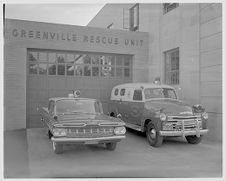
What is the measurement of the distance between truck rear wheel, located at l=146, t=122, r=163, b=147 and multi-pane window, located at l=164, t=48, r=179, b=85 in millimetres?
3588

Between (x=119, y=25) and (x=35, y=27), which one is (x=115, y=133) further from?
(x=119, y=25)

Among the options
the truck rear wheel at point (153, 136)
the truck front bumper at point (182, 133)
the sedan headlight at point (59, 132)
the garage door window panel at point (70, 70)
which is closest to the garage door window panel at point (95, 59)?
the garage door window panel at point (70, 70)

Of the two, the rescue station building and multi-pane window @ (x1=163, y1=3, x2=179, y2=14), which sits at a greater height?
multi-pane window @ (x1=163, y1=3, x2=179, y2=14)

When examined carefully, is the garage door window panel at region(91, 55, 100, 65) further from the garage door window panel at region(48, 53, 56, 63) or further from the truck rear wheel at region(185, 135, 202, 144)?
the truck rear wheel at region(185, 135, 202, 144)

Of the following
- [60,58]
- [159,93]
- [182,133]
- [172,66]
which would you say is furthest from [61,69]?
[182,133]

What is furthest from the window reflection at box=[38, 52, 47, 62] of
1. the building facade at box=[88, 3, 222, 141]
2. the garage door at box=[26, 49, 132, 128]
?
the building facade at box=[88, 3, 222, 141]

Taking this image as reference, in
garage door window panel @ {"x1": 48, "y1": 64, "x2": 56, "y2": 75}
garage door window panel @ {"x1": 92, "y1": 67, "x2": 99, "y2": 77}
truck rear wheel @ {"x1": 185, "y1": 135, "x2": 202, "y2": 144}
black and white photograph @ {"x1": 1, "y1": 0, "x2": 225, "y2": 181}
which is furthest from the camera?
garage door window panel @ {"x1": 92, "y1": 67, "x2": 99, "y2": 77}

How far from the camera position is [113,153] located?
6.97 metres

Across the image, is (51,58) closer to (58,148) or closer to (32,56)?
(32,56)

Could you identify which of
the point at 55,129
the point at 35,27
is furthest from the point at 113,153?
the point at 35,27

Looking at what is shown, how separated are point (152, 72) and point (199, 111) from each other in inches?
179

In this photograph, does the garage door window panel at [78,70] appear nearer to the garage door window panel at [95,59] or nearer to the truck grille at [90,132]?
the garage door window panel at [95,59]

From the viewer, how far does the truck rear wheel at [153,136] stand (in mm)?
7586

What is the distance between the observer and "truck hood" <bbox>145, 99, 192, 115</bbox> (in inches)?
300
